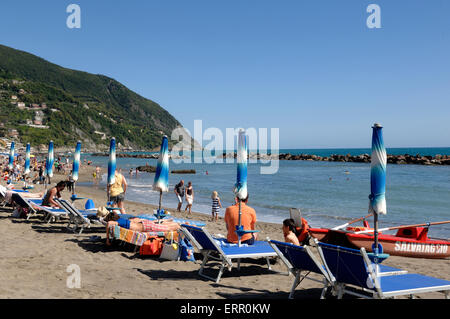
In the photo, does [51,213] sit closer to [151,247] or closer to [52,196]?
[52,196]

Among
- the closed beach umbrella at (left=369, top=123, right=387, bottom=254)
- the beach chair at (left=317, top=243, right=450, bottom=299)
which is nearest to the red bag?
the beach chair at (left=317, top=243, right=450, bottom=299)

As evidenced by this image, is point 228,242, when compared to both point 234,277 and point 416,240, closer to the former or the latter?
point 234,277

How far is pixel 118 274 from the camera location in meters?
6.44

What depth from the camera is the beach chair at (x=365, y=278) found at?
4.46 meters

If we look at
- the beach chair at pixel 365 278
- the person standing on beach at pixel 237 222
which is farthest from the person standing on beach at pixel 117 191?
the beach chair at pixel 365 278

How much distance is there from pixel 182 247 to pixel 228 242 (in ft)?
3.28

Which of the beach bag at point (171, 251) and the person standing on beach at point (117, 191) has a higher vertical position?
the person standing on beach at point (117, 191)

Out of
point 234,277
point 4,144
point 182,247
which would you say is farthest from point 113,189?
point 4,144

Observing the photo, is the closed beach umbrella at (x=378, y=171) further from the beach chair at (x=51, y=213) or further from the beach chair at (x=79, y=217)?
the beach chair at (x=51, y=213)

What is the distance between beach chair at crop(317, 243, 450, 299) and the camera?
446 centimetres

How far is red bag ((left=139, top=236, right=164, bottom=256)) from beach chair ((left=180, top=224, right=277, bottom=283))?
120cm

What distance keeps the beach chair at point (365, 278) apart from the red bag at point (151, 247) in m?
4.07

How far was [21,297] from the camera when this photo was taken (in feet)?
15.3

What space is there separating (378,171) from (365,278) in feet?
4.81
